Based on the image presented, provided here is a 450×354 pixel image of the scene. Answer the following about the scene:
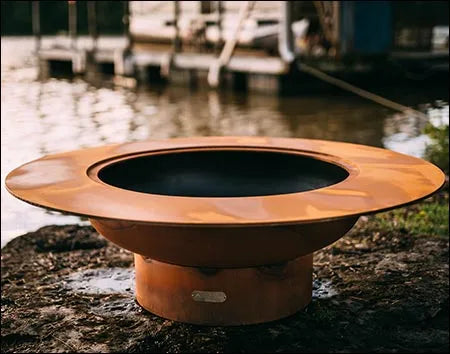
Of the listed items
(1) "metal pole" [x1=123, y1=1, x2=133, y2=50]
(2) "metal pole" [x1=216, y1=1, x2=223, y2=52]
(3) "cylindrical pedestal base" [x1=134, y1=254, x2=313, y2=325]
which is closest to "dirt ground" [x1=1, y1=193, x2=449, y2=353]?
(3) "cylindrical pedestal base" [x1=134, y1=254, x2=313, y2=325]

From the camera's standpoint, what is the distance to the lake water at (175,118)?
30.5 ft

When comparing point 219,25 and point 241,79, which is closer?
point 241,79

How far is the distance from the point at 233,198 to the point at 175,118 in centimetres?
953

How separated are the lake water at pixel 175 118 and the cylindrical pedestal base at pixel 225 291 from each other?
8.57 ft

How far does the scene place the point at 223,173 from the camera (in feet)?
13.6

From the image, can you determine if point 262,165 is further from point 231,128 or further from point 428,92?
point 428,92

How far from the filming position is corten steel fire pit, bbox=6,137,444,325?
280 cm

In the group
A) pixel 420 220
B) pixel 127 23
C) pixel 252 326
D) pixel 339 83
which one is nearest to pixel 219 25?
pixel 339 83

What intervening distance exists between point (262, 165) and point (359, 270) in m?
0.90

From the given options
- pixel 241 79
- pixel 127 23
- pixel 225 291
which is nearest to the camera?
pixel 225 291

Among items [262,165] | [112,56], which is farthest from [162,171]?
[112,56]

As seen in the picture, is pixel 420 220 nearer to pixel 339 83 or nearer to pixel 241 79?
pixel 339 83

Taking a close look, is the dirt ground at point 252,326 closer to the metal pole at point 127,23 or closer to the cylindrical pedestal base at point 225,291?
the cylindrical pedestal base at point 225,291

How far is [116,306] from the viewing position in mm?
3814
